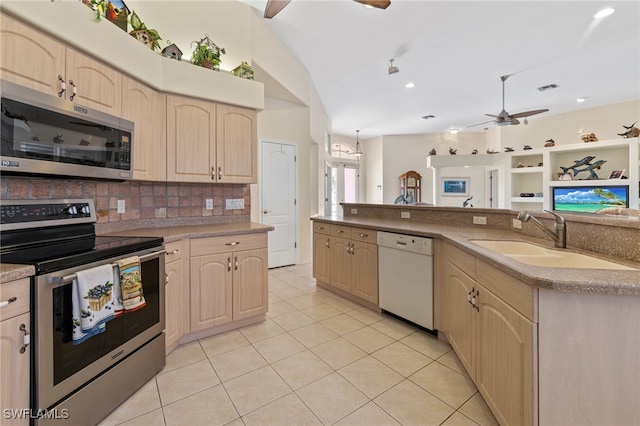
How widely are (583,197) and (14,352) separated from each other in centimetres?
798

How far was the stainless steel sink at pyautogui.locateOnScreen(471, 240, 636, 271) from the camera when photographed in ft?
4.65

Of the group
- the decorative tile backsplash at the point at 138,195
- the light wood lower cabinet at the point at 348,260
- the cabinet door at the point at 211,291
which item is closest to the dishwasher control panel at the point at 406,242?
the light wood lower cabinet at the point at 348,260

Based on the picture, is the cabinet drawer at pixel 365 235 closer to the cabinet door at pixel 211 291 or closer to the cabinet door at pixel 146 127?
the cabinet door at pixel 211 291

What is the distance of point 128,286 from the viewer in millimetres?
1565

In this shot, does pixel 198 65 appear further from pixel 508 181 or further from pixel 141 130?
pixel 508 181

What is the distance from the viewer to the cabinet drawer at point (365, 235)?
9.26 ft

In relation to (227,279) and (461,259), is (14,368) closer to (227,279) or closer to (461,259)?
(227,279)

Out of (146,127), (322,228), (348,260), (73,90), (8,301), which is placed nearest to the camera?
(8,301)

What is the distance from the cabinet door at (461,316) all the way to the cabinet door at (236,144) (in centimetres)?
204

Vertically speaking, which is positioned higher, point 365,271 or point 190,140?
point 190,140

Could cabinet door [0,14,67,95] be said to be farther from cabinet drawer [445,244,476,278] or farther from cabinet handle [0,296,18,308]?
cabinet drawer [445,244,476,278]

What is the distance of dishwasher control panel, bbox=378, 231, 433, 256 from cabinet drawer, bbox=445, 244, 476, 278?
0.19m

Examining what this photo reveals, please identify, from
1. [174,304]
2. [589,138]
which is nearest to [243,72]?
[174,304]

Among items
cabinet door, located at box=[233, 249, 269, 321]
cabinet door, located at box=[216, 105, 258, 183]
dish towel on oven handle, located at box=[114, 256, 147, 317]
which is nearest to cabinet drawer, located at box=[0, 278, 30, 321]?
dish towel on oven handle, located at box=[114, 256, 147, 317]
